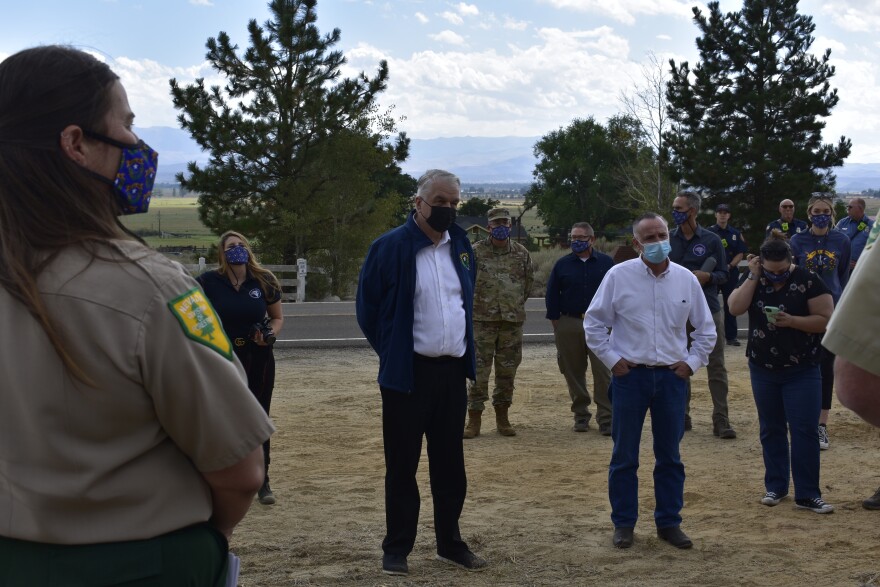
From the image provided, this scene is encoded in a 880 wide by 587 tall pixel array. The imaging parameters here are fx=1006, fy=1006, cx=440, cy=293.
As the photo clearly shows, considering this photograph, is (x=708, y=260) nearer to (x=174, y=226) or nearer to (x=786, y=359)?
(x=786, y=359)

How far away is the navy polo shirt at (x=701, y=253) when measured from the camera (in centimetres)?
977

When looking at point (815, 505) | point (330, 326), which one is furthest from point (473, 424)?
point (330, 326)

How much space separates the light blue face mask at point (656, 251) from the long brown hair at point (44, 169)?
16.2ft

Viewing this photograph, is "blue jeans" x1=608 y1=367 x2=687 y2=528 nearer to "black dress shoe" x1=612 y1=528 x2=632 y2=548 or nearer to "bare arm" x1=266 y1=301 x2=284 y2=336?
"black dress shoe" x1=612 y1=528 x2=632 y2=548

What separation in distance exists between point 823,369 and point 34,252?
26.5 feet

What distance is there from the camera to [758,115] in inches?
1470

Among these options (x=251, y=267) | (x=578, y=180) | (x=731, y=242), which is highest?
(x=578, y=180)

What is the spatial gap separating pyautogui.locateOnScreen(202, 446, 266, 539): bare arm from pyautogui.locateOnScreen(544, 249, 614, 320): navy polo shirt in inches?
323

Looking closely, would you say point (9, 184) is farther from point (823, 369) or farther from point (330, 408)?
point (330, 408)

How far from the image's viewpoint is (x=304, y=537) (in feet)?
22.3

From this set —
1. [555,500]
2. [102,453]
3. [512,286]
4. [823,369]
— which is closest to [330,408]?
[512,286]

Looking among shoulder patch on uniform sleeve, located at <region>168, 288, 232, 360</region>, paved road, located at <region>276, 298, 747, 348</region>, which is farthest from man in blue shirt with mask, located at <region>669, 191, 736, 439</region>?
shoulder patch on uniform sleeve, located at <region>168, 288, 232, 360</region>

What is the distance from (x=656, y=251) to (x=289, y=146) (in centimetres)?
2296

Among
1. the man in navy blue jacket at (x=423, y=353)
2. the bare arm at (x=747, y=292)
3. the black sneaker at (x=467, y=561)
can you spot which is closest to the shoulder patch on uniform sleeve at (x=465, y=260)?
the man in navy blue jacket at (x=423, y=353)
